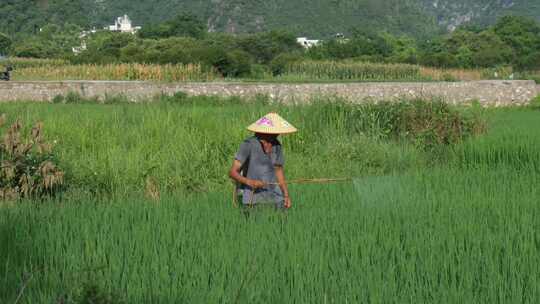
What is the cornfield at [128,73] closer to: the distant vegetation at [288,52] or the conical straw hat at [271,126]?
the distant vegetation at [288,52]

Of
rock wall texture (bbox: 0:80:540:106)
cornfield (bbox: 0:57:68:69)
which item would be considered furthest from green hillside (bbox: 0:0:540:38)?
rock wall texture (bbox: 0:80:540:106)

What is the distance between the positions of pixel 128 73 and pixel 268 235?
21207 millimetres

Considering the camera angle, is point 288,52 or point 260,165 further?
point 288,52

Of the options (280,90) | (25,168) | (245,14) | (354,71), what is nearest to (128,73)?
(280,90)

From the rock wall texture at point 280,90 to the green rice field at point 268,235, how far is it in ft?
35.3

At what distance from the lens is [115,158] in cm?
836

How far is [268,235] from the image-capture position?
16.4ft

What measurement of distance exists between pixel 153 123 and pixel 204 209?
13.9 feet

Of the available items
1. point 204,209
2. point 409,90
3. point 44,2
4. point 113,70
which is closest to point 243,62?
point 113,70

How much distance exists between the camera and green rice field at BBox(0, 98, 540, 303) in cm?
389

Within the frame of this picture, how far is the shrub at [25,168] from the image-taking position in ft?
23.2

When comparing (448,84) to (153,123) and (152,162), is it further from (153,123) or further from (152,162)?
(152,162)

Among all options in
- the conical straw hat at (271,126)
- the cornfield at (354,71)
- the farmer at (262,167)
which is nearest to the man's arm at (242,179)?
the farmer at (262,167)

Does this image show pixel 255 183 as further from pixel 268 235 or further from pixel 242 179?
pixel 268 235
